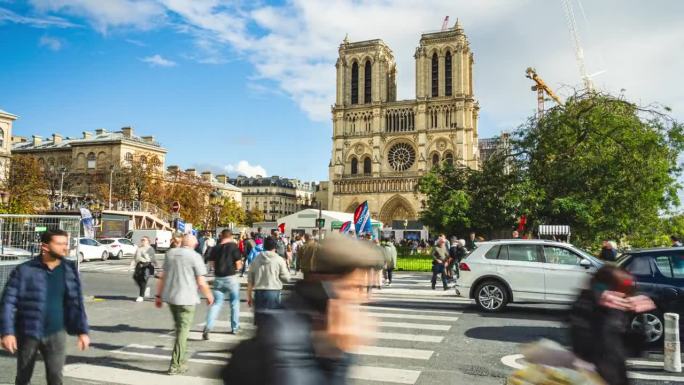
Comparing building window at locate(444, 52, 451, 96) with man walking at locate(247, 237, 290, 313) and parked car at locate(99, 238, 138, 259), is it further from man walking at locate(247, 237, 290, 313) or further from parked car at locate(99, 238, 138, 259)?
man walking at locate(247, 237, 290, 313)

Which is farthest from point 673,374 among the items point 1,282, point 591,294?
point 1,282

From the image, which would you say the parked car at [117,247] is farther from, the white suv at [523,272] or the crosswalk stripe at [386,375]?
the crosswalk stripe at [386,375]

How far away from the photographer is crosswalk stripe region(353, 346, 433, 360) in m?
7.74

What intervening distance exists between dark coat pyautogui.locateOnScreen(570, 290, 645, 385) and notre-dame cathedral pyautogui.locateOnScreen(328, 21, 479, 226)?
218ft

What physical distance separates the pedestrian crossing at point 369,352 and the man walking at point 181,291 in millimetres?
289

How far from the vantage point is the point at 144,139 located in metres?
72.2

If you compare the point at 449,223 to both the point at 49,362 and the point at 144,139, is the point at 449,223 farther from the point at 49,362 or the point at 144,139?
the point at 144,139

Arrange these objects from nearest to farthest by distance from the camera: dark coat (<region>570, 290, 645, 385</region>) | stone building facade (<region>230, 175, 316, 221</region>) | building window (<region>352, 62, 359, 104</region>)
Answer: dark coat (<region>570, 290, 645, 385</region>) → building window (<region>352, 62, 359, 104</region>) → stone building facade (<region>230, 175, 316, 221</region>)

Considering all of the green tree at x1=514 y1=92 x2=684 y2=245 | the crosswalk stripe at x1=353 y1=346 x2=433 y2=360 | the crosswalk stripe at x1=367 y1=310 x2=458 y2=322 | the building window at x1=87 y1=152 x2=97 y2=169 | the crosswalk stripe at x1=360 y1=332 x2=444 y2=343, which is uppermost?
the building window at x1=87 y1=152 x2=97 y2=169

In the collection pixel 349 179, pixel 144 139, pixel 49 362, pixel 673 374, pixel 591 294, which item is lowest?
pixel 673 374

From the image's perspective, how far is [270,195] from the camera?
4973 inches

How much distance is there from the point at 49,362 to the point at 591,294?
443 cm

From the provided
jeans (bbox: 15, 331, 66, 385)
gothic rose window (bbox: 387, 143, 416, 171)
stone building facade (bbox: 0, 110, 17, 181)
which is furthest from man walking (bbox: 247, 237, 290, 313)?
gothic rose window (bbox: 387, 143, 416, 171)

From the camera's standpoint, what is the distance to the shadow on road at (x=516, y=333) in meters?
9.07
